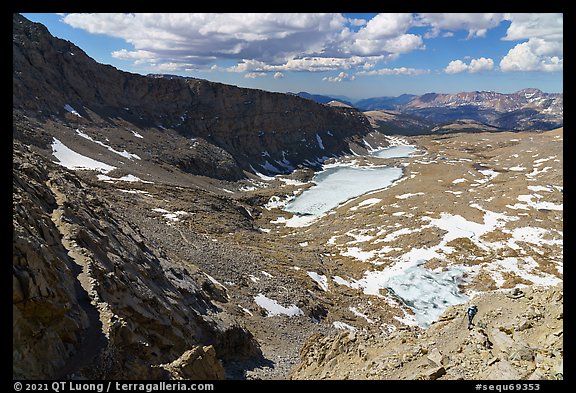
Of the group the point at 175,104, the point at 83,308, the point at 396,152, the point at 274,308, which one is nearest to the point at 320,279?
the point at 274,308

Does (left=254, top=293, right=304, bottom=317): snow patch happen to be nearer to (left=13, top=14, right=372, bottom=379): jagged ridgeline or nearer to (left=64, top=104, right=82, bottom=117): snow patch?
(left=13, top=14, right=372, bottom=379): jagged ridgeline

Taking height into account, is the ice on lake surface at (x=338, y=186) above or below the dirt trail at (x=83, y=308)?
below

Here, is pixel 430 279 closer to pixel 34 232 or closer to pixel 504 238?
pixel 504 238

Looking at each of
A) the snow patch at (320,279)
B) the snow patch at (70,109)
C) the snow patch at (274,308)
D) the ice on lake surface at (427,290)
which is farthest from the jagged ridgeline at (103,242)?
the ice on lake surface at (427,290)

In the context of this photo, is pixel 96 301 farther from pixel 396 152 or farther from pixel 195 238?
pixel 396 152

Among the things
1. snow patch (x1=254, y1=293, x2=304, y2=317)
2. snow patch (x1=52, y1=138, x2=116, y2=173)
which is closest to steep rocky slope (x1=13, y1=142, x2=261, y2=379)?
snow patch (x1=254, y1=293, x2=304, y2=317)

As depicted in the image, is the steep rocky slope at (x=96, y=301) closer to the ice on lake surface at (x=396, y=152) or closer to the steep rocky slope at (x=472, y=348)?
the steep rocky slope at (x=472, y=348)
